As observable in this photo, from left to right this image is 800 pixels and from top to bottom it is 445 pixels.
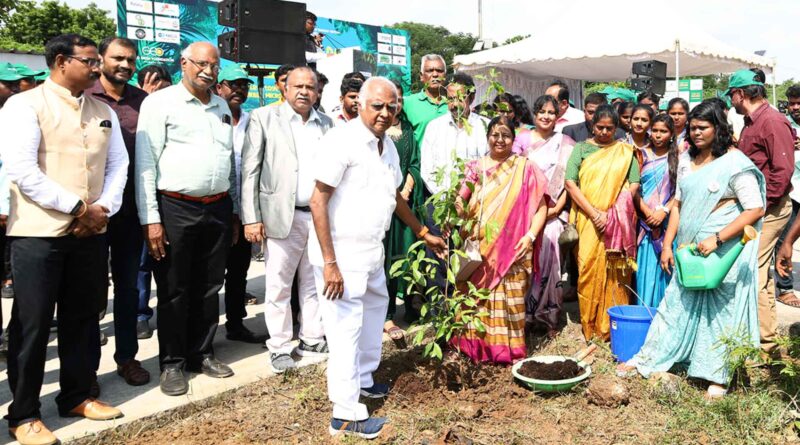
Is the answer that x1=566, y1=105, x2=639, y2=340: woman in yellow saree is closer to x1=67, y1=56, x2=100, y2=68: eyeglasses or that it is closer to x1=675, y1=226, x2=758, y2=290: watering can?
x1=675, y1=226, x2=758, y2=290: watering can

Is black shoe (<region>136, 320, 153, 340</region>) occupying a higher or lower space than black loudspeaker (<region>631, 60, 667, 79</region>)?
lower

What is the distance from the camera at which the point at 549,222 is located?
15.9 feet

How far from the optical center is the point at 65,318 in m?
3.10

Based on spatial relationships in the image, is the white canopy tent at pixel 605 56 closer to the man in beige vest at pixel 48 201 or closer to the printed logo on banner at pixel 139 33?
the printed logo on banner at pixel 139 33

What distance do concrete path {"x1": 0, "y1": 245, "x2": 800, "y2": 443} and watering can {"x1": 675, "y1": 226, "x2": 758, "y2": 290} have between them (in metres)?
2.33

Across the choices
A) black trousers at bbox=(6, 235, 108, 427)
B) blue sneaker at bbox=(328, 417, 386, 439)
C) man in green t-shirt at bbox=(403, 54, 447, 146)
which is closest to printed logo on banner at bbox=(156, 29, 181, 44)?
man in green t-shirt at bbox=(403, 54, 447, 146)

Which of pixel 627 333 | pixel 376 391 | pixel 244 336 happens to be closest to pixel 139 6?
pixel 244 336

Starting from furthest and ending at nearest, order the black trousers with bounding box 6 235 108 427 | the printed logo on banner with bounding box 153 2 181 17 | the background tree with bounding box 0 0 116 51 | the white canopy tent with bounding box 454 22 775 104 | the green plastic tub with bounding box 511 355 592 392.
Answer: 1. the background tree with bounding box 0 0 116 51
2. the printed logo on banner with bounding box 153 2 181 17
3. the white canopy tent with bounding box 454 22 775 104
4. the green plastic tub with bounding box 511 355 592 392
5. the black trousers with bounding box 6 235 108 427

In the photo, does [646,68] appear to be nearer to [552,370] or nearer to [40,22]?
[552,370]

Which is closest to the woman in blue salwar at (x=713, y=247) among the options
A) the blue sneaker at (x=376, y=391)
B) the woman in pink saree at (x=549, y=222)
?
the woman in pink saree at (x=549, y=222)

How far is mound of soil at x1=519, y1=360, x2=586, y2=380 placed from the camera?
141 inches

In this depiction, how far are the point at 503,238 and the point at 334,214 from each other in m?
1.45

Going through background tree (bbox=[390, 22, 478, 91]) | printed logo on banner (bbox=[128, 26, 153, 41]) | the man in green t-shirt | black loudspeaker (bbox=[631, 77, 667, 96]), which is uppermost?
background tree (bbox=[390, 22, 478, 91])

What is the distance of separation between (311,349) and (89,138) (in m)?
1.94
